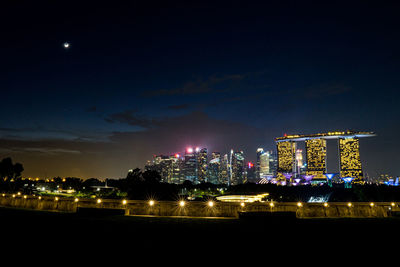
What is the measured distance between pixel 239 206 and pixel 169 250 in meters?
11.5

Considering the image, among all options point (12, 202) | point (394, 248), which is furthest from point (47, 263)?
point (12, 202)

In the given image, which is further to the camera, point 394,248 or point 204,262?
point 394,248

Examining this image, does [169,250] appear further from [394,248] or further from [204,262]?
[394,248]

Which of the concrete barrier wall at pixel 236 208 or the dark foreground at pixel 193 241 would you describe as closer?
the dark foreground at pixel 193 241

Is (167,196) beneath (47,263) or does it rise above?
beneath

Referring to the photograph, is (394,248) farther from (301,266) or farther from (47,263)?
(47,263)

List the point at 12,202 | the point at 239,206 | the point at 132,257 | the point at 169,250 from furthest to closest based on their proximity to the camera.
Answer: the point at 12,202 < the point at 239,206 < the point at 169,250 < the point at 132,257

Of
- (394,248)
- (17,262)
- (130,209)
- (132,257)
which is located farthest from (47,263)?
(130,209)

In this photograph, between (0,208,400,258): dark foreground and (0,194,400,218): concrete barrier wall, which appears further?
(0,194,400,218): concrete barrier wall

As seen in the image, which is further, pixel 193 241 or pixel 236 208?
pixel 236 208

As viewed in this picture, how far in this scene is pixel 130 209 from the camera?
2155 cm

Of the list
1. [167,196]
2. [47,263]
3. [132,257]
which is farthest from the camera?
[167,196]

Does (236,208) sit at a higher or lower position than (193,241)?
lower

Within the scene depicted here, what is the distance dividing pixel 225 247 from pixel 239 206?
407 inches
